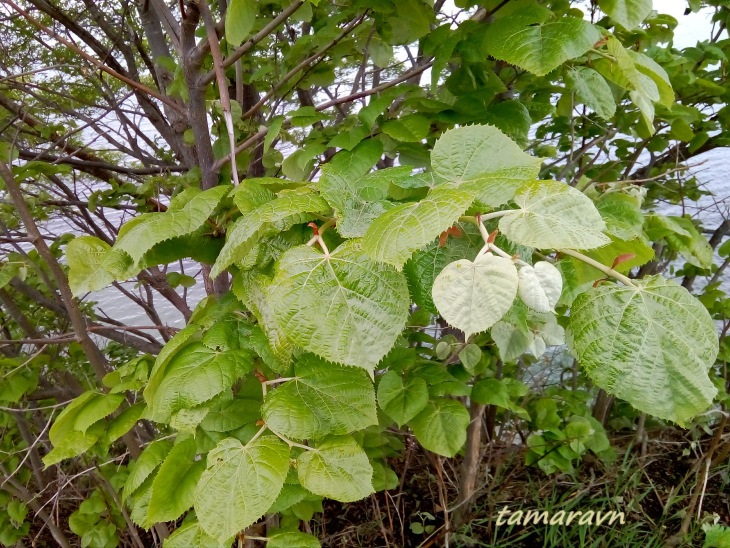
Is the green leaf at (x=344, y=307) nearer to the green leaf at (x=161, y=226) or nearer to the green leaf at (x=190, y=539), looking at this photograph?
the green leaf at (x=161, y=226)

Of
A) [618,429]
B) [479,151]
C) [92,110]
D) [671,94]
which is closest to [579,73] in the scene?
[671,94]

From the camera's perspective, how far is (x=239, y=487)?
564 mm

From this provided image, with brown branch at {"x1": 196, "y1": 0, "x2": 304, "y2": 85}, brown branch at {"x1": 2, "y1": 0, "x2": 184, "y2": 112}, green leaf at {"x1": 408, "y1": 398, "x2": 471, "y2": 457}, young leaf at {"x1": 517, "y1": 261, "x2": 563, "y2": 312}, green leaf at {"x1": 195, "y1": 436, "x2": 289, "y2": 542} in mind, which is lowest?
green leaf at {"x1": 408, "y1": 398, "x2": 471, "y2": 457}

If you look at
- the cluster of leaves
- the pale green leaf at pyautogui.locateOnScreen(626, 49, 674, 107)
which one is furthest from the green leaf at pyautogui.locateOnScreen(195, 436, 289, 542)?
the pale green leaf at pyautogui.locateOnScreen(626, 49, 674, 107)

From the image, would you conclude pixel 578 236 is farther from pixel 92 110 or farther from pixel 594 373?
pixel 92 110

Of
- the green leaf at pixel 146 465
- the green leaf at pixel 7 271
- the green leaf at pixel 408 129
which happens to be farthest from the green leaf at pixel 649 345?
the green leaf at pixel 7 271

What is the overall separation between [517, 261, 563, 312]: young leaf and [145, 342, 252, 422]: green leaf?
1.24ft

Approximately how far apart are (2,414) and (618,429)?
2436 millimetres

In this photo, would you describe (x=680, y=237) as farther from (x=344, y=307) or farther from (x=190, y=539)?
(x=190, y=539)

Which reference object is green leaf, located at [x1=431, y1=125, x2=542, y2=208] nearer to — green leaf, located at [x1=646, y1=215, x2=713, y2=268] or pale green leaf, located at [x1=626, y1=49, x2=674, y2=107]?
pale green leaf, located at [x1=626, y1=49, x2=674, y2=107]

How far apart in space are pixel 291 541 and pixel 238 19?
A: 34.2 inches

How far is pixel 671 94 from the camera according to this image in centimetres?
79

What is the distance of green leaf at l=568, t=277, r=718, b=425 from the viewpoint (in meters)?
0.46

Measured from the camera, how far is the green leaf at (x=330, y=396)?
62cm
